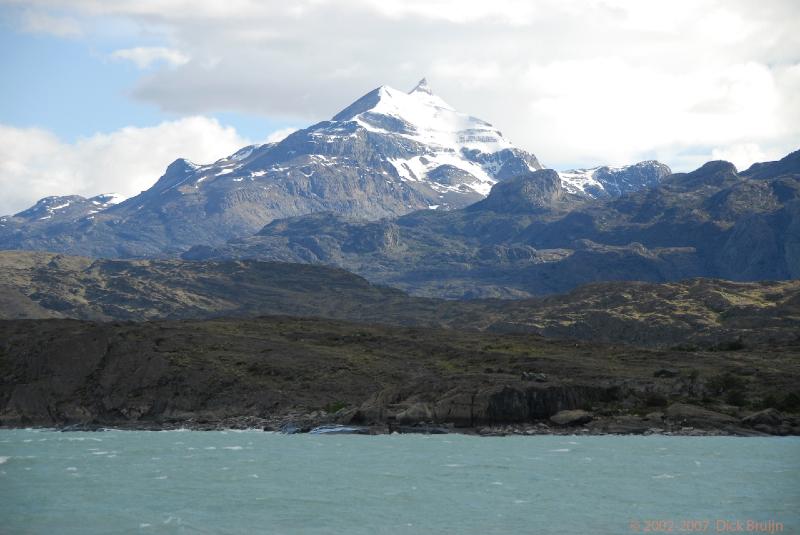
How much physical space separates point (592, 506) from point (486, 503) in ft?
28.8

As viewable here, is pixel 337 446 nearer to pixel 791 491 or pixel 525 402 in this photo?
pixel 525 402

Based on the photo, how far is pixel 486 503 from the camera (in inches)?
3538

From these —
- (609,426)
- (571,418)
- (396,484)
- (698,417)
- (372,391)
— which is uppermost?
(396,484)

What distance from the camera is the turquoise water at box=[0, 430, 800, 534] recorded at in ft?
267

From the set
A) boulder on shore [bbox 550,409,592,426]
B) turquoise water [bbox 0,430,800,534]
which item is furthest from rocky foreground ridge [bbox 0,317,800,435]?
turquoise water [bbox 0,430,800,534]

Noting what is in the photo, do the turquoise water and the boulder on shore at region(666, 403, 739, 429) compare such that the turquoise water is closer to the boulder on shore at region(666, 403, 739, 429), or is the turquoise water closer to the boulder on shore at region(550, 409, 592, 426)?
the boulder on shore at region(550, 409, 592, 426)

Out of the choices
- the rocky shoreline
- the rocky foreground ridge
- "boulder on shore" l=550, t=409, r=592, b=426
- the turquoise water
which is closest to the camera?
the turquoise water

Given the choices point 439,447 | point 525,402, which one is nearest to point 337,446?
point 439,447

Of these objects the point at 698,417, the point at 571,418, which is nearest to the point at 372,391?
the point at 571,418

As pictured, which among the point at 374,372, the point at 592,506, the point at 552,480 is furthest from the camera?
the point at 374,372

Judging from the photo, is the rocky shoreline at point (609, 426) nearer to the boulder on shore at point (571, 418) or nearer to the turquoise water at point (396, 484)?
the boulder on shore at point (571, 418)

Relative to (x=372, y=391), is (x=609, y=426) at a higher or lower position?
lower

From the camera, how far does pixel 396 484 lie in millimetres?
100250

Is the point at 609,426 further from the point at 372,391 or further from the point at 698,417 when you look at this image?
the point at 372,391
